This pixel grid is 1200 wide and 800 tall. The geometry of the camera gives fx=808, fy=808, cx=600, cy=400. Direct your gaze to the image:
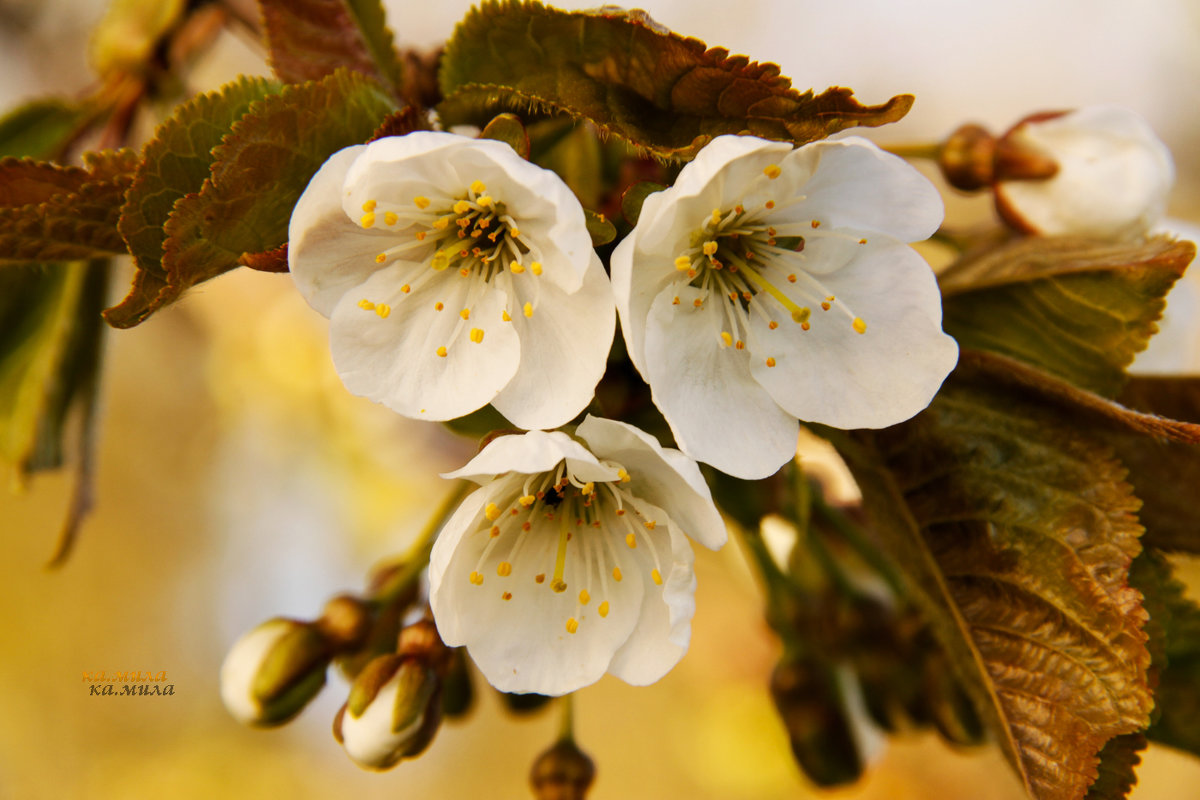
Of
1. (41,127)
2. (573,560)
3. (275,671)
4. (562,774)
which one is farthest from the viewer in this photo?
(41,127)

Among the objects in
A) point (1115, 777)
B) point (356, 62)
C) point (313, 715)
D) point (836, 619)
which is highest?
point (356, 62)

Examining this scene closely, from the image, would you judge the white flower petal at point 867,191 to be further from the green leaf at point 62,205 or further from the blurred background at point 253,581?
the blurred background at point 253,581

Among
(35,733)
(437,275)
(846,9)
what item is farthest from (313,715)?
(846,9)

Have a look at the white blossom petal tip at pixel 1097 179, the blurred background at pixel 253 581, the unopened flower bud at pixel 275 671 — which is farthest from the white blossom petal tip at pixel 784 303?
the blurred background at pixel 253 581

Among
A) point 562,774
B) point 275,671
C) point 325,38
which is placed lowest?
point 562,774

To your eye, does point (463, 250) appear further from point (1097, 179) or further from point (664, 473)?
point (1097, 179)

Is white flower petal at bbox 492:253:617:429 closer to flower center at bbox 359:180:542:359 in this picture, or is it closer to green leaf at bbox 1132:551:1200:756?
flower center at bbox 359:180:542:359

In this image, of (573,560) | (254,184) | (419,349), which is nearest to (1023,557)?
(573,560)

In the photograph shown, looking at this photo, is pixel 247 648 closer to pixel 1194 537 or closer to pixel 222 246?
pixel 222 246
